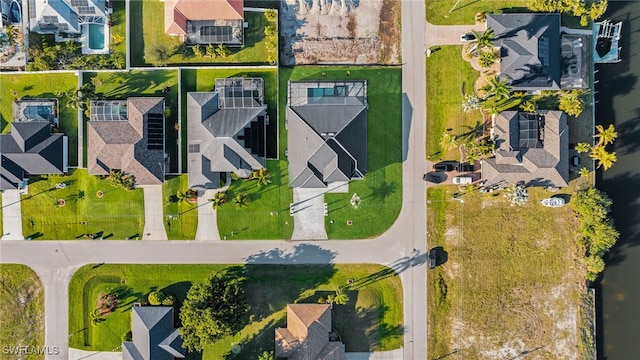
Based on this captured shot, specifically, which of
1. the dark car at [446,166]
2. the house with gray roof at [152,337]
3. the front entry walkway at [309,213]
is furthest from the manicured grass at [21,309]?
the dark car at [446,166]

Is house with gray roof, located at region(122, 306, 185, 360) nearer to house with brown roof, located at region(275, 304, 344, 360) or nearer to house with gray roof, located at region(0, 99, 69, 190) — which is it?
house with brown roof, located at region(275, 304, 344, 360)

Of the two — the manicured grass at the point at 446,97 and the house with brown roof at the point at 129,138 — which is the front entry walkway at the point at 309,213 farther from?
the house with brown roof at the point at 129,138

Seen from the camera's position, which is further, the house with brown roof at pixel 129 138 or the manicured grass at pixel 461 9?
the manicured grass at pixel 461 9

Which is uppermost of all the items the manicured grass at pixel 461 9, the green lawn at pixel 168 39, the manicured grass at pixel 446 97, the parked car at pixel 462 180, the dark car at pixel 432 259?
the manicured grass at pixel 461 9

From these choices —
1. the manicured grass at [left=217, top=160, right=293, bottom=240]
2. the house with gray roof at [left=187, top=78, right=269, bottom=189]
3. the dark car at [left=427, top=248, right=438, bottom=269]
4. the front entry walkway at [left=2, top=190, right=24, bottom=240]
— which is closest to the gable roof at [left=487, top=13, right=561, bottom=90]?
the dark car at [left=427, top=248, right=438, bottom=269]

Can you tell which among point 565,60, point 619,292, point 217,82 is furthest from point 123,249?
point 619,292

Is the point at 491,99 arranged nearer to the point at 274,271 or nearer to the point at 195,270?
the point at 274,271
